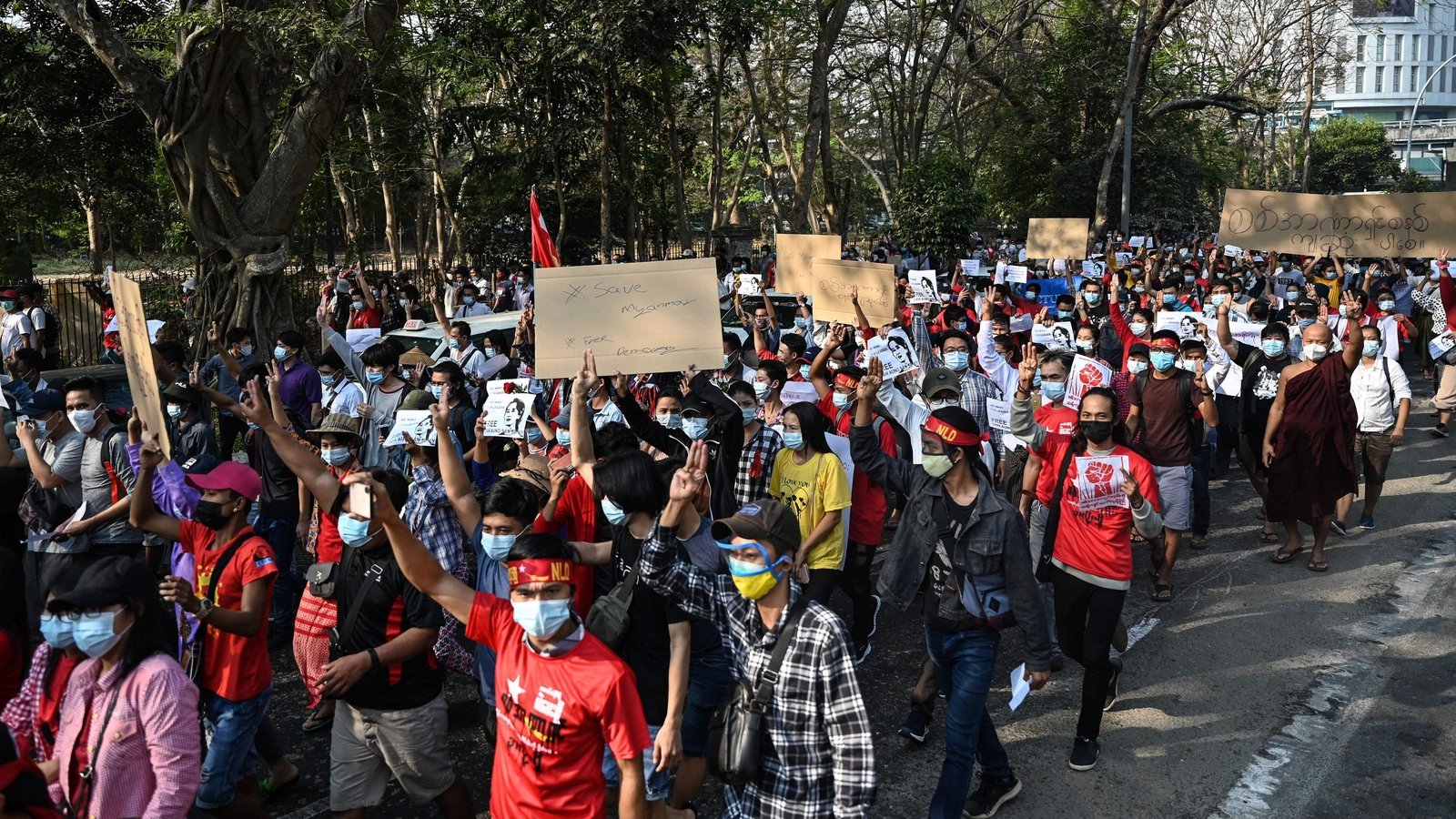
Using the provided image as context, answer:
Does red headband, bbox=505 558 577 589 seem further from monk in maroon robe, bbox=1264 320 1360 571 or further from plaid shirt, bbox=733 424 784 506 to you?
monk in maroon robe, bbox=1264 320 1360 571

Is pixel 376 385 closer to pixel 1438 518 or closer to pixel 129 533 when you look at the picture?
pixel 129 533

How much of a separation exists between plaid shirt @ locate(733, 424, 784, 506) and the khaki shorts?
6.93 feet

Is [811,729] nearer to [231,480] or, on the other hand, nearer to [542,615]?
[542,615]

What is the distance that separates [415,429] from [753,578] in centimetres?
271

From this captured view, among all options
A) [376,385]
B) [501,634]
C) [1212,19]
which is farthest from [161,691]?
[1212,19]

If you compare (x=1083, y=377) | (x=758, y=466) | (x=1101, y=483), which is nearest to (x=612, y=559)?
(x=758, y=466)

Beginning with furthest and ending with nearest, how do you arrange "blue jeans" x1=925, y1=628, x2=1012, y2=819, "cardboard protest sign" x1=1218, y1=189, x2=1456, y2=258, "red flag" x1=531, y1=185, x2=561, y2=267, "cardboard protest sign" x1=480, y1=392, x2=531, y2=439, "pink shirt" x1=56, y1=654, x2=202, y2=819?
"cardboard protest sign" x1=1218, y1=189, x2=1456, y2=258
"red flag" x1=531, y1=185, x2=561, y2=267
"cardboard protest sign" x1=480, y1=392, x2=531, y2=439
"blue jeans" x1=925, y1=628, x2=1012, y2=819
"pink shirt" x1=56, y1=654, x2=202, y2=819

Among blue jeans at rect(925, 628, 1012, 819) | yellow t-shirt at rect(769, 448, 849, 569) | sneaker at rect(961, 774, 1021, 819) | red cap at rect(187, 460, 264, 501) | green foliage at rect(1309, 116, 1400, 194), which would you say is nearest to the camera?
red cap at rect(187, 460, 264, 501)

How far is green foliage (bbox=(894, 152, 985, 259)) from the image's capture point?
2497 cm

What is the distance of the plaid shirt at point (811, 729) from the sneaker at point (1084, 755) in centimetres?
224

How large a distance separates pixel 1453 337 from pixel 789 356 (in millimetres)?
7270

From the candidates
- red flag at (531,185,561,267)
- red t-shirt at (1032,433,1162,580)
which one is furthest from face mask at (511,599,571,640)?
red flag at (531,185,561,267)

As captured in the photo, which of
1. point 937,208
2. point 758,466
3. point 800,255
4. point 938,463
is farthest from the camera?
point 937,208

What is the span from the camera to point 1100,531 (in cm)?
528
